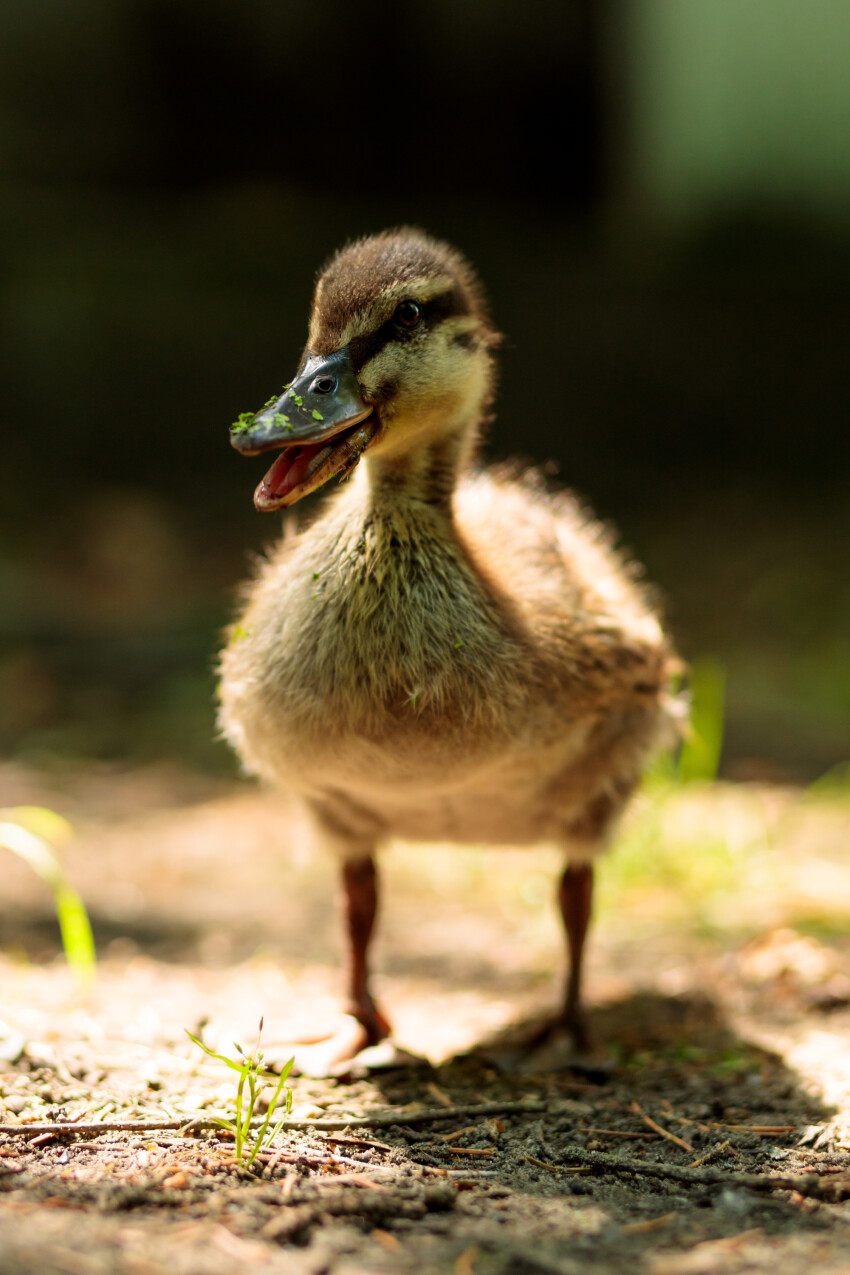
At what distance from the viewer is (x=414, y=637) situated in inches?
117

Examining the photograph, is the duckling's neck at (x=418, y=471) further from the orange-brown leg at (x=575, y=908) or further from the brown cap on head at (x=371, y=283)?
the orange-brown leg at (x=575, y=908)

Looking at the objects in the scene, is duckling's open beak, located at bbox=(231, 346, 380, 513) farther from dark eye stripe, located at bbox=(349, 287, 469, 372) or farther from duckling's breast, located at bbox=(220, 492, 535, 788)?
duckling's breast, located at bbox=(220, 492, 535, 788)

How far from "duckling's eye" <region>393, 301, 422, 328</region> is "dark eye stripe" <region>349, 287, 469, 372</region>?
0.05ft

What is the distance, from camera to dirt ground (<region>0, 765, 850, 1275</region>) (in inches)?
76.0

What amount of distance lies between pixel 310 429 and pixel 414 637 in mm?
597

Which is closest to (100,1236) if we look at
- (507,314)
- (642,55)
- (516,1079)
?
(516,1079)

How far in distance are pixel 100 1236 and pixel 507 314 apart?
10.2 m

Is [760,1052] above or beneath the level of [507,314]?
beneath

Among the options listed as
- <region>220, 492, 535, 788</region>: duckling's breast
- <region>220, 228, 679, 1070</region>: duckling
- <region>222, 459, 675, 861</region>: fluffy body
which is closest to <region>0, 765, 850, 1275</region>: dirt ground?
<region>220, 228, 679, 1070</region>: duckling

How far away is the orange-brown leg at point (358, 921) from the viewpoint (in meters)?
3.60

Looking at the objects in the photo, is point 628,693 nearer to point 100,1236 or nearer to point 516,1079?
point 516,1079

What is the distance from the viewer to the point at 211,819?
19.4 ft

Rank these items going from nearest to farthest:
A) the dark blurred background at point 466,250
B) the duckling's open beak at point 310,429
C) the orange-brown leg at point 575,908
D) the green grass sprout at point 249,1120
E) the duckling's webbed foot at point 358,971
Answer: the green grass sprout at point 249,1120 → the duckling's open beak at point 310,429 → the duckling's webbed foot at point 358,971 → the orange-brown leg at point 575,908 → the dark blurred background at point 466,250

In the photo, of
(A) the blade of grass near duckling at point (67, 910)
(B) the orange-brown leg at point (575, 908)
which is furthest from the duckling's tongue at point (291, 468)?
(B) the orange-brown leg at point (575, 908)
